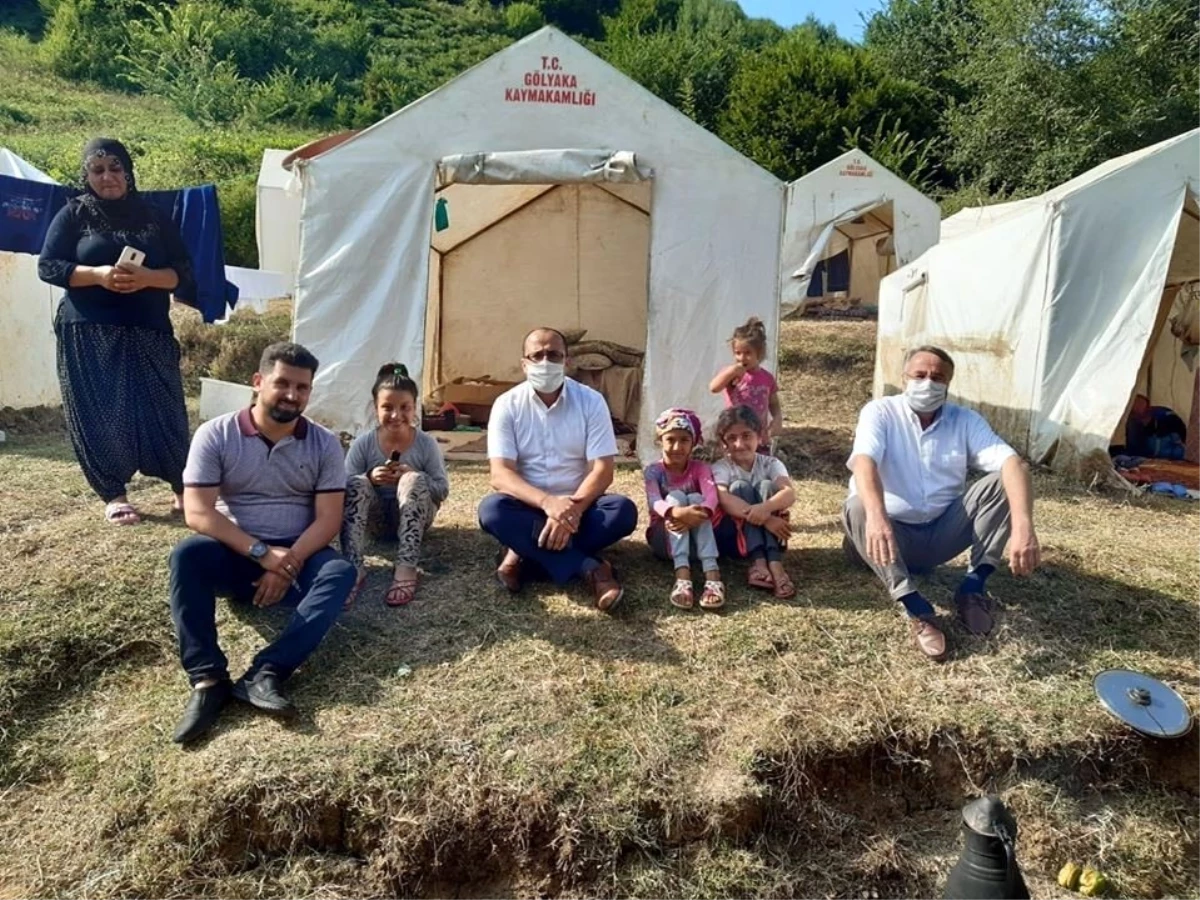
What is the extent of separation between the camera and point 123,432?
14.4 ft

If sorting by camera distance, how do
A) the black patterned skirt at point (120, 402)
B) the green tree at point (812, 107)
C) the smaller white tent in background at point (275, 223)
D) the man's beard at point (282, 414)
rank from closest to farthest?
the man's beard at point (282, 414) → the black patterned skirt at point (120, 402) → the smaller white tent in background at point (275, 223) → the green tree at point (812, 107)

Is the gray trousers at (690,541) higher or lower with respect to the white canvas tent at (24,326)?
lower

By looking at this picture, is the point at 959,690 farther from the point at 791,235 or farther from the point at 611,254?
the point at 791,235

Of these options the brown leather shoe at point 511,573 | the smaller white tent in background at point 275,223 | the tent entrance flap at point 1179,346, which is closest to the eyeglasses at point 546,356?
the brown leather shoe at point 511,573

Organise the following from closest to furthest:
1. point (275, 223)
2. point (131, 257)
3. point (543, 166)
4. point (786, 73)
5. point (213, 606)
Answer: point (213, 606) → point (131, 257) → point (543, 166) → point (275, 223) → point (786, 73)

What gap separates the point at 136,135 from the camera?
22.9 meters

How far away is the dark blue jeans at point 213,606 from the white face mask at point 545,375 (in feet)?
3.75

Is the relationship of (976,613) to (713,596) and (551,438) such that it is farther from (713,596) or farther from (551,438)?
(551,438)

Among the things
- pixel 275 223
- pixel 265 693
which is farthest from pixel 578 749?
pixel 275 223

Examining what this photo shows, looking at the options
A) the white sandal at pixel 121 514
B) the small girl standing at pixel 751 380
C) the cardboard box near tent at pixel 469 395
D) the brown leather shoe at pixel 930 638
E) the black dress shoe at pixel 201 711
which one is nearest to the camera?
the black dress shoe at pixel 201 711

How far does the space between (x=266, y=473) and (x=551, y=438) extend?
3.83 feet

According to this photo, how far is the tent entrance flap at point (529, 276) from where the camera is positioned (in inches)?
336

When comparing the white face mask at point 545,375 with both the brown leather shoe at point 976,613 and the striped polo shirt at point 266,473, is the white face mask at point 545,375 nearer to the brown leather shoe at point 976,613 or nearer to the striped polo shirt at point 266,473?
the striped polo shirt at point 266,473

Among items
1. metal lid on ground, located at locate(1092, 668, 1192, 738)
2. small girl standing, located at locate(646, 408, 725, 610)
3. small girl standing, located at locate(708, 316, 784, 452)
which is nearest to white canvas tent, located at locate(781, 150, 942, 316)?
small girl standing, located at locate(708, 316, 784, 452)
